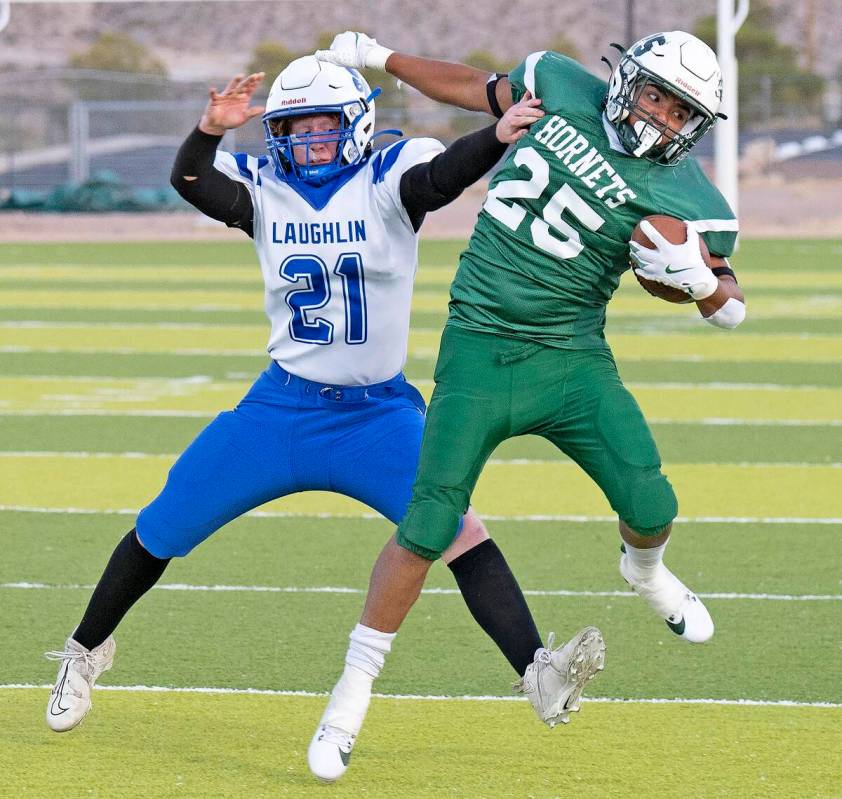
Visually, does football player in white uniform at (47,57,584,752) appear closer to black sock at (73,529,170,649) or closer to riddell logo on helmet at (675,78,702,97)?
black sock at (73,529,170,649)

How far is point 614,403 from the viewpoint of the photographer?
4172 mm

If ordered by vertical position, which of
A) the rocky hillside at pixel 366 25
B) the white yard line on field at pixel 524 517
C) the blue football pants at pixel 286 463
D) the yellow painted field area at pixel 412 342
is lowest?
the rocky hillside at pixel 366 25

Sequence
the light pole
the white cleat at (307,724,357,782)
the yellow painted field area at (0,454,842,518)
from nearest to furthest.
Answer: the white cleat at (307,724,357,782) → the yellow painted field area at (0,454,842,518) → the light pole

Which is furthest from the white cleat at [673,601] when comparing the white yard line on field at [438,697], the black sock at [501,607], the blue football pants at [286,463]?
the blue football pants at [286,463]

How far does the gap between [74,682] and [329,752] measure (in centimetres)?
77

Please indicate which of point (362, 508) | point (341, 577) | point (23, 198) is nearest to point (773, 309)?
point (362, 508)

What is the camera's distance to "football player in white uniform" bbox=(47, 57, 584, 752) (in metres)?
4.16

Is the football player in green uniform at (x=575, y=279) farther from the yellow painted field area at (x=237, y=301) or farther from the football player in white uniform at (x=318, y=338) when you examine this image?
the yellow painted field area at (x=237, y=301)

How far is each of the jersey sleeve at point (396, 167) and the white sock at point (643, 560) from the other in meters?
1.07

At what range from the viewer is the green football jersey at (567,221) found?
13.6 feet

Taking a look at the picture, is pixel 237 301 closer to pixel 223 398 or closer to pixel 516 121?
pixel 223 398

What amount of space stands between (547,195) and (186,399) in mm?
5885

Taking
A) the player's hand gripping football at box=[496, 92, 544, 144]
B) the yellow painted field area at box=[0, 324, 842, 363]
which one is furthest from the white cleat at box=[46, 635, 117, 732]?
the yellow painted field area at box=[0, 324, 842, 363]

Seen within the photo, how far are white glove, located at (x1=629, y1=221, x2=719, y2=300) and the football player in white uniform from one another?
43 centimetres
